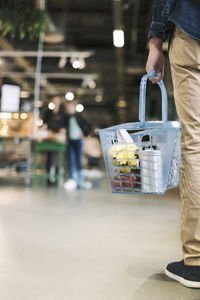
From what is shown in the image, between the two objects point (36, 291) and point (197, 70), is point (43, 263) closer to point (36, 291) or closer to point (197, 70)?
point (36, 291)

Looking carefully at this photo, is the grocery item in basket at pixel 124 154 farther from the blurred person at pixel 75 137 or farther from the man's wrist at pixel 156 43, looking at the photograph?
the blurred person at pixel 75 137

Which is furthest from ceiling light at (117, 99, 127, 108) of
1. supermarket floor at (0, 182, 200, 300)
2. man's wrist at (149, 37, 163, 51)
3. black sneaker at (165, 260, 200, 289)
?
black sneaker at (165, 260, 200, 289)

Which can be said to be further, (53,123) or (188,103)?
(53,123)

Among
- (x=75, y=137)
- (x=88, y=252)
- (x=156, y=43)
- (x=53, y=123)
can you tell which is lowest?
(x=88, y=252)

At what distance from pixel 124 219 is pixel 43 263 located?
4.98 feet

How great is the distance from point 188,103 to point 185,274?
73cm

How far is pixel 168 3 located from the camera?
1.70 metres

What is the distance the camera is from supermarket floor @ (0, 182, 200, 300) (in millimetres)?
1621

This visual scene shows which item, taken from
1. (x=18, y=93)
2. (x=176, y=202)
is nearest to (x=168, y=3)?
(x=176, y=202)

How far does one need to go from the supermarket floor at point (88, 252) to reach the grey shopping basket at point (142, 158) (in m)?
0.43

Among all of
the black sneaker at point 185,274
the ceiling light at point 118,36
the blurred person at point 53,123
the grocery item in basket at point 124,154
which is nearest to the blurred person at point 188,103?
the black sneaker at point 185,274

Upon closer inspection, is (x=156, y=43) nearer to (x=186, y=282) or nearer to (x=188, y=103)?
(x=188, y=103)

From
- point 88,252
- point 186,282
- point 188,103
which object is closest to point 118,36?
point 88,252

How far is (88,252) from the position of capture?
2248mm
